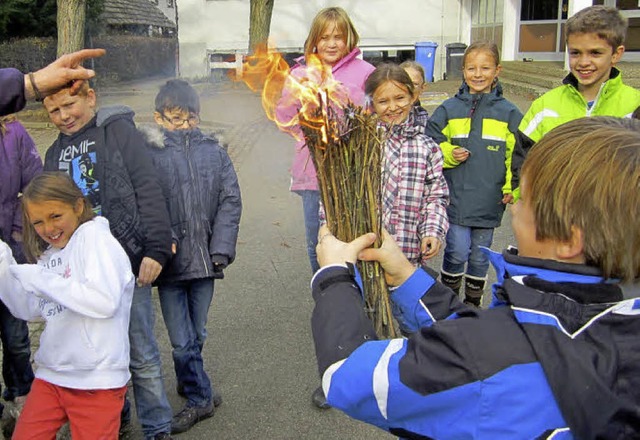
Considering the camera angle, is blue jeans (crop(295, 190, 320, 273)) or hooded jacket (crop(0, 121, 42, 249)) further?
blue jeans (crop(295, 190, 320, 273))

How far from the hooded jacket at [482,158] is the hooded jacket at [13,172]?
259 centimetres

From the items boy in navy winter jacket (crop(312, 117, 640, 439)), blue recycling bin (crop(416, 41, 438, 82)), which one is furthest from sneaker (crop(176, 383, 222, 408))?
blue recycling bin (crop(416, 41, 438, 82))

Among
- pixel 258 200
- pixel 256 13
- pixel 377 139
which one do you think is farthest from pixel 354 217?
pixel 256 13

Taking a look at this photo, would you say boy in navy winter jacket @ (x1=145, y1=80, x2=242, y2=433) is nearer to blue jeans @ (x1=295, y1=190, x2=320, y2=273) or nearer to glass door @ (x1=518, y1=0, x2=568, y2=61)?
blue jeans @ (x1=295, y1=190, x2=320, y2=273)

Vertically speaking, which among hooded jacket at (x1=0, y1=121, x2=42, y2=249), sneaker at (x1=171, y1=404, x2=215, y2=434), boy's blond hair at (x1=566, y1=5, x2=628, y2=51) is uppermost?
boy's blond hair at (x1=566, y1=5, x2=628, y2=51)

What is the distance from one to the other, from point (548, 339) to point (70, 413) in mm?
2088

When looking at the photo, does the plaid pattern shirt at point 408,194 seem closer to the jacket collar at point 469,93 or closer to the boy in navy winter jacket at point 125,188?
the jacket collar at point 469,93

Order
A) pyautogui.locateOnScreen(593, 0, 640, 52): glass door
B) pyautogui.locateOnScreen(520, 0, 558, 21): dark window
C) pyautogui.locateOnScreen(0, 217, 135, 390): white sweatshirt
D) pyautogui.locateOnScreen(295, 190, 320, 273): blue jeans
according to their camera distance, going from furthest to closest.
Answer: pyautogui.locateOnScreen(520, 0, 558, 21): dark window
pyautogui.locateOnScreen(593, 0, 640, 52): glass door
pyautogui.locateOnScreen(295, 190, 320, 273): blue jeans
pyautogui.locateOnScreen(0, 217, 135, 390): white sweatshirt

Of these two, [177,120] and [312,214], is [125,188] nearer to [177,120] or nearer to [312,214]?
[177,120]

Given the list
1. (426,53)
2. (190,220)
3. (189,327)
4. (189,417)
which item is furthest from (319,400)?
(426,53)

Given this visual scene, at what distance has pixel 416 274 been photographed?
1845 mm

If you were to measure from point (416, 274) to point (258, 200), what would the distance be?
6.24 m

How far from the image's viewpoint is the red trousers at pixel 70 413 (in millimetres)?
2541

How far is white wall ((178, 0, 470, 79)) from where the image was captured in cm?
1986
